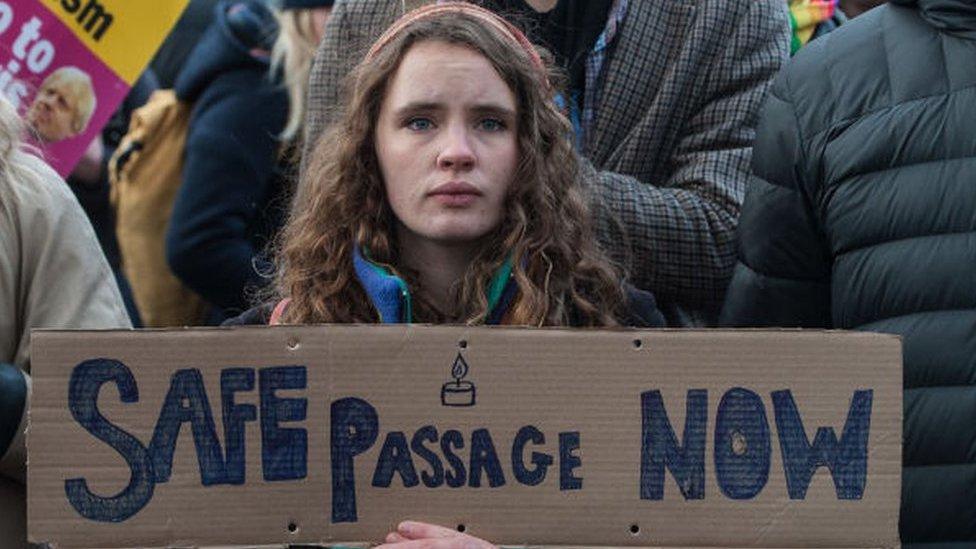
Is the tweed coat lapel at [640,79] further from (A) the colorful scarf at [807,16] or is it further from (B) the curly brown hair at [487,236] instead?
(A) the colorful scarf at [807,16]

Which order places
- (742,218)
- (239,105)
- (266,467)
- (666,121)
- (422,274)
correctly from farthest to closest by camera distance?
(239,105), (666,121), (742,218), (422,274), (266,467)

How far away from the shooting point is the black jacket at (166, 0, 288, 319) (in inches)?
231

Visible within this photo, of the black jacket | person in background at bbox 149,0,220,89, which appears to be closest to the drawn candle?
the black jacket

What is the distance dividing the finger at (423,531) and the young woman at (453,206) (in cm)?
47

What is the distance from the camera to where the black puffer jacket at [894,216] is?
3.46 meters

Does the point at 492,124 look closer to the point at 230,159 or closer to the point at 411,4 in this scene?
the point at 411,4

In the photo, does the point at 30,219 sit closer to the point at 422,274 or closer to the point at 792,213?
the point at 422,274

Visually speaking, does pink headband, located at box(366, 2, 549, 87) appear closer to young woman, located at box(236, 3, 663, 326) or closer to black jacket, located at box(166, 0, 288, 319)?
young woman, located at box(236, 3, 663, 326)

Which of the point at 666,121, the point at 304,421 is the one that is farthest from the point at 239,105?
the point at 304,421

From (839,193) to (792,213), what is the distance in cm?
12

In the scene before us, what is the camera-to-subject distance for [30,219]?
12.7 feet

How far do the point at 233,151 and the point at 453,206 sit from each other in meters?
2.44

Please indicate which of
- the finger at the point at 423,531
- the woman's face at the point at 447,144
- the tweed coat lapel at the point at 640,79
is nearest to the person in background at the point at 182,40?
the tweed coat lapel at the point at 640,79

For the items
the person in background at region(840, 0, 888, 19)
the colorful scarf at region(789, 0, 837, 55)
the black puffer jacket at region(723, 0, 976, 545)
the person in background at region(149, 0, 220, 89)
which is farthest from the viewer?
the person in background at region(149, 0, 220, 89)
